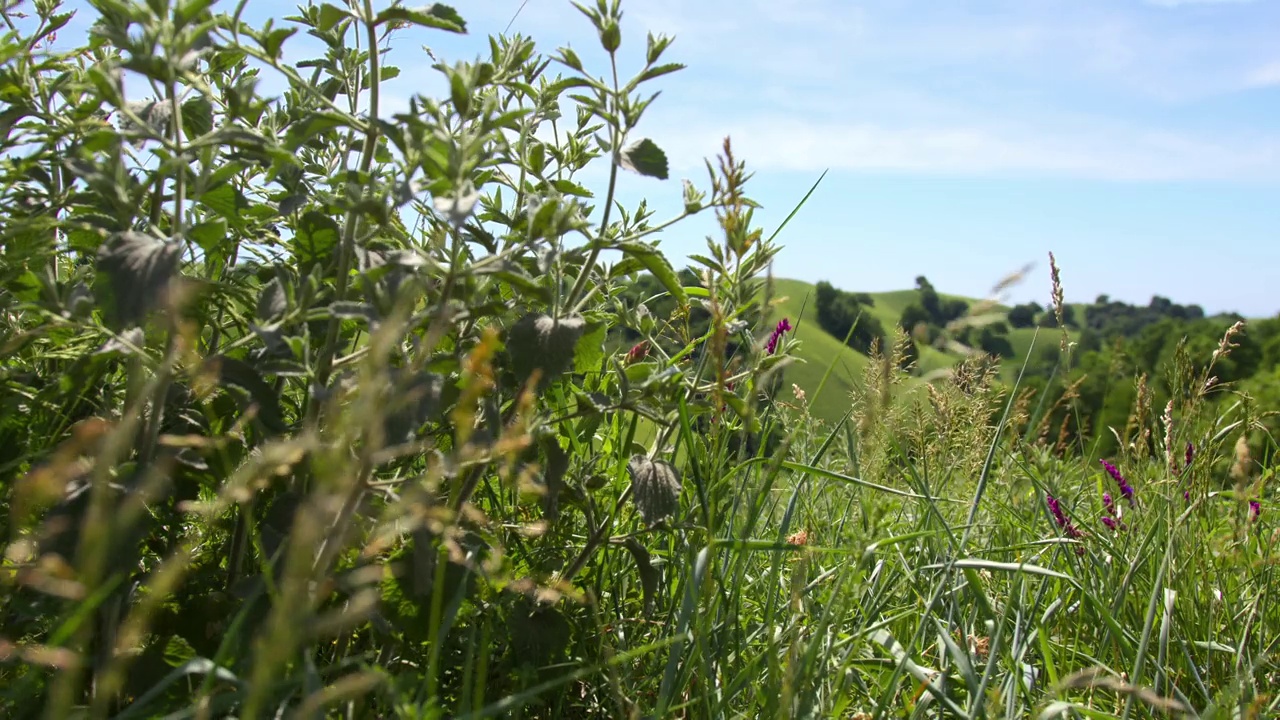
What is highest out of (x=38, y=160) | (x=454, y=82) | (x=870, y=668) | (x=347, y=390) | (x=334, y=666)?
(x=454, y=82)

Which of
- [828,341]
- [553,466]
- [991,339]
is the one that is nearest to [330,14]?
[553,466]

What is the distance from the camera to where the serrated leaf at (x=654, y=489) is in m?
1.69

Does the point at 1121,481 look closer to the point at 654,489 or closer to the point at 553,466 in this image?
the point at 654,489

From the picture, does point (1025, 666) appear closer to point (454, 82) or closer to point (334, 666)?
point (334, 666)

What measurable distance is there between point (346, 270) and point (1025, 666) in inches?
62.0

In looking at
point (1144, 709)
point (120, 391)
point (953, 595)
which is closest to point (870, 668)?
point (953, 595)

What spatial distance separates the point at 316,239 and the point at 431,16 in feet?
1.46

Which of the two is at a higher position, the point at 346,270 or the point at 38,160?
the point at 38,160

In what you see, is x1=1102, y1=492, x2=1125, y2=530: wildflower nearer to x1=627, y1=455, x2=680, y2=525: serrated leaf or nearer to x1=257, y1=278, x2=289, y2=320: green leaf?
x1=627, y1=455, x2=680, y2=525: serrated leaf

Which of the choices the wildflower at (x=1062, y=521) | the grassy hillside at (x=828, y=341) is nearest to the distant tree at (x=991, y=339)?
the grassy hillside at (x=828, y=341)

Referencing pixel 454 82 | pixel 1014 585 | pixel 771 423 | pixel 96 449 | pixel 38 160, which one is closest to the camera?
pixel 454 82

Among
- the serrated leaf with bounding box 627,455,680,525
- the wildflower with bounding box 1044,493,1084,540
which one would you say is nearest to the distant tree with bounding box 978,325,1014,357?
the wildflower with bounding box 1044,493,1084,540

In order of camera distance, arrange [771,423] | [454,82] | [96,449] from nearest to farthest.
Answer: [454,82], [96,449], [771,423]

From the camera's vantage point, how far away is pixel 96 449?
1.58 metres
